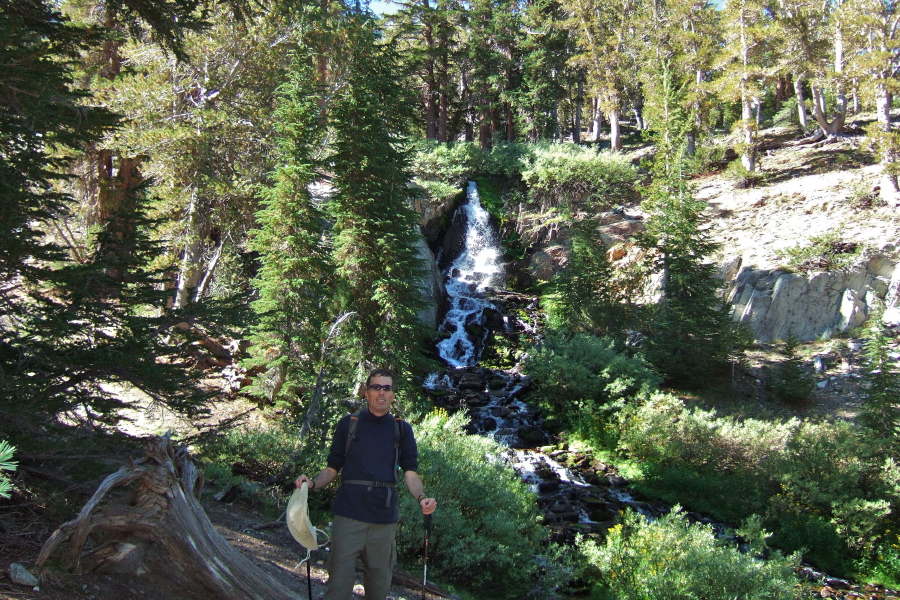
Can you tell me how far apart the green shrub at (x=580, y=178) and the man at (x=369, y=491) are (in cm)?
2436

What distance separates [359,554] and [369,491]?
→ 0.61 metres

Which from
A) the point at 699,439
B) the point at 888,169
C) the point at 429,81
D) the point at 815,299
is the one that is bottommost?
the point at 699,439

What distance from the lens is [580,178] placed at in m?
28.2

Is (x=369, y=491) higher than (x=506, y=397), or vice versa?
(x=369, y=491)

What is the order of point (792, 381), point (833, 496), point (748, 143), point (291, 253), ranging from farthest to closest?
point (748, 143) → point (792, 381) → point (291, 253) → point (833, 496)

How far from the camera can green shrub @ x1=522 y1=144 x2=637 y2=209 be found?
28.0m

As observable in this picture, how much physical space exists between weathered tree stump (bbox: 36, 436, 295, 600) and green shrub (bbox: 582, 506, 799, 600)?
5.82 meters

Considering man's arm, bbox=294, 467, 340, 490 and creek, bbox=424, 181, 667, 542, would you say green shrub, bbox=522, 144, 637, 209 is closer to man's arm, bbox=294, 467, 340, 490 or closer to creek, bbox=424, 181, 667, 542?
creek, bbox=424, 181, 667, 542

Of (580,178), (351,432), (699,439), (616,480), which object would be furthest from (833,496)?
(580,178)

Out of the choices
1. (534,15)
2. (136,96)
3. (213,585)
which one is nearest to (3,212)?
(213,585)

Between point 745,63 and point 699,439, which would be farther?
point 745,63

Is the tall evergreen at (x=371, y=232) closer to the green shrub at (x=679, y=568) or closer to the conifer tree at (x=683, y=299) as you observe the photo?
the green shrub at (x=679, y=568)

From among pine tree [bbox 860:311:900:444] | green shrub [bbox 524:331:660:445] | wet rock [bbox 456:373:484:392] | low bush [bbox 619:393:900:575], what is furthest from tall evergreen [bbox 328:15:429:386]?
pine tree [bbox 860:311:900:444]

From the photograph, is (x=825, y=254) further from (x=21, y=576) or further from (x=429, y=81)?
(x=429, y=81)
